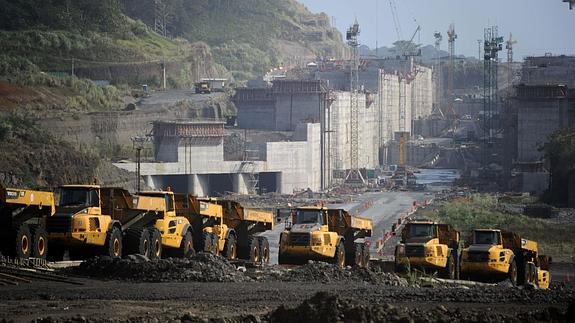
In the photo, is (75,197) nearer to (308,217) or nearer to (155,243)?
(155,243)

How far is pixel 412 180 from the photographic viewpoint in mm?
155500

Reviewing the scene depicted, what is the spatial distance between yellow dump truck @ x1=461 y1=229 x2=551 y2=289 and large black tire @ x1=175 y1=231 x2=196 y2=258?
29.5 feet

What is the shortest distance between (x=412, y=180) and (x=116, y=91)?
30.7m

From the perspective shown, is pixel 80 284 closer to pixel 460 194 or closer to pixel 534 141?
pixel 460 194

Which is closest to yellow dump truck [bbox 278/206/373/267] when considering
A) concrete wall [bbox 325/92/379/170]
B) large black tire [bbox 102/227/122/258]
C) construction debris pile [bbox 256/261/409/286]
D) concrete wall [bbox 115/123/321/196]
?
construction debris pile [bbox 256/261/409/286]

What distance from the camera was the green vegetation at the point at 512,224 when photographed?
79.4 metres

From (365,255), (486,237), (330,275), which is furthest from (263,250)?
(330,275)

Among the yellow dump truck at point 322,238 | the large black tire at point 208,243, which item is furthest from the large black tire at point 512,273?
the large black tire at point 208,243

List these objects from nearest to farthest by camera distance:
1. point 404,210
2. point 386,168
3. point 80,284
Result: point 80,284
point 404,210
point 386,168

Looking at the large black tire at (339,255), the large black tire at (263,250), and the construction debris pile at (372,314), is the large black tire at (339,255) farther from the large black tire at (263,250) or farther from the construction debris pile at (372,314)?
the construction debris pile at (372,314)

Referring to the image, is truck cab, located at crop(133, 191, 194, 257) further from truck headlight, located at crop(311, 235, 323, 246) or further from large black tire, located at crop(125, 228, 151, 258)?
truck headlight, located at crop(311, 235, 323, 246)

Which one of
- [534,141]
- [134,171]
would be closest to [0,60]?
[134,171]

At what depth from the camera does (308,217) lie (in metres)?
51.9

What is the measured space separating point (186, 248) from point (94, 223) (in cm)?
528
